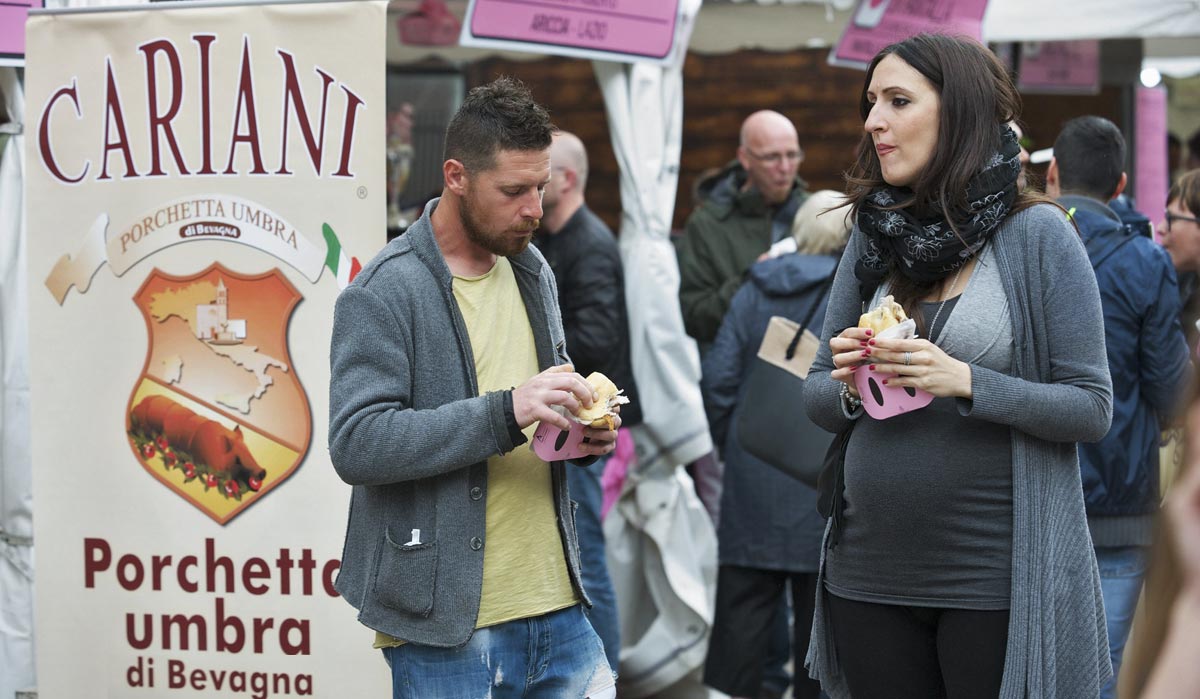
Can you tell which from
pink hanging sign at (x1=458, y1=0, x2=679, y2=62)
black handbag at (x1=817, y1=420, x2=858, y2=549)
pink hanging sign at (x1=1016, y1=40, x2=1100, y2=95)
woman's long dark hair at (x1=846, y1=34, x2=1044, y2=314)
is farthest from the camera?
pink hanging sign at (x1=1016, y1=40, x2=1100, y2=95)

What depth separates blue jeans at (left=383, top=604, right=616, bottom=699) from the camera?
2.63m

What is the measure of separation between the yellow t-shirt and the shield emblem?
0.90 m

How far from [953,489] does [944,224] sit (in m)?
0.49

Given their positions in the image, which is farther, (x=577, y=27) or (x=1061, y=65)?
(x=1061, y=65)

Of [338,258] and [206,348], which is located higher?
[338,258]

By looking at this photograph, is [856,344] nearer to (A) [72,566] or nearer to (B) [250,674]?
(B) [250,674]

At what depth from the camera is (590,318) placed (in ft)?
16.4

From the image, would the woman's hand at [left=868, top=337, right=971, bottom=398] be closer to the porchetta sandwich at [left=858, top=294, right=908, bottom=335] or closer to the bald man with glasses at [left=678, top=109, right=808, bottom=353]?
the porchetta sandwich at [left=858, top=294, right=908, bottom=335]

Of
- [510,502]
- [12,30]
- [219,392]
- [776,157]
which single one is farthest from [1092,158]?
[12,30]

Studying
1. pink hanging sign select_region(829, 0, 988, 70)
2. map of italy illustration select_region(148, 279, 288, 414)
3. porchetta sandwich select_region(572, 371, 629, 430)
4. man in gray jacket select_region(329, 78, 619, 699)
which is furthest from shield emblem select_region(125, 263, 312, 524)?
pink hanging sign select_region(829, 0, 988, 70)

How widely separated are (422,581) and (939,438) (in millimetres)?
1000

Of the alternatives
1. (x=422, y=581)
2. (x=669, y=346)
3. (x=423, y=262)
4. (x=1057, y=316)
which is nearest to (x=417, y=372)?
(x=423, y=262)

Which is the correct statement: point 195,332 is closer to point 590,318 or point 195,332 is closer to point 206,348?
point 206,348

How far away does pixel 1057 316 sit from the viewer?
259 centimetres
